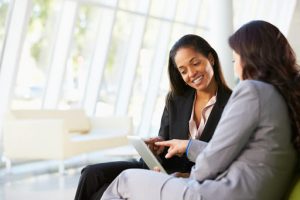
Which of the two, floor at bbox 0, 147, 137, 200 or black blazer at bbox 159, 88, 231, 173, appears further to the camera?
floor at bbox 0, 147, 137, 200

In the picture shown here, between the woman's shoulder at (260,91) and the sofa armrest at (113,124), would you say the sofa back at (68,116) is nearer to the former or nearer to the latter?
the sofa armrest at (113,124)

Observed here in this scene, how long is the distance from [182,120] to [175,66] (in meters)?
0.33

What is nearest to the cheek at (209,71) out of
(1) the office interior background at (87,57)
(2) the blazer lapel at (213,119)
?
(2) the blazer lapel at (213,119)

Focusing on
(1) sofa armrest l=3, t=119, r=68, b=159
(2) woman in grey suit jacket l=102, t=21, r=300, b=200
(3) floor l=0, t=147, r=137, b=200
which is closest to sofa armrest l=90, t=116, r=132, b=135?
(3) floor l=0, t=147, r=137, b=200

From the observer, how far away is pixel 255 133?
1.56 meters

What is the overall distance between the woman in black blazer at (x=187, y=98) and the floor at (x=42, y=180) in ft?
6.94

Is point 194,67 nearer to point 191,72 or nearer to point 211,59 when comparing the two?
point 191,72

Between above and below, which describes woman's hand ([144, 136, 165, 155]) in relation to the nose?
below

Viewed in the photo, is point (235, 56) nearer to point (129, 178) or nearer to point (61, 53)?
point (129, 178)

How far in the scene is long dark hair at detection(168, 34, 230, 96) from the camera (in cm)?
252

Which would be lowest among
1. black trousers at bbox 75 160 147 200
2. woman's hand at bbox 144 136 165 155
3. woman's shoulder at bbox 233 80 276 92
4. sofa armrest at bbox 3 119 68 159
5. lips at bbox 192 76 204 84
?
sofa armrest at bbox 3 119 68 159

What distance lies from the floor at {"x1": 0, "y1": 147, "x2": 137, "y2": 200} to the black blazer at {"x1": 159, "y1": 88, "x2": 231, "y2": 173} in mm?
2100

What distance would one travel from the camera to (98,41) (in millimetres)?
7680

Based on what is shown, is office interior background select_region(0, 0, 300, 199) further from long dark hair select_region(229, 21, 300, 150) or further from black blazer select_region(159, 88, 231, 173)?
long dark hair select_region(229, 21, 300, 150)
